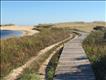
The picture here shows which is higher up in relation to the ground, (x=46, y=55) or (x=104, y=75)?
(x=104, y=75)

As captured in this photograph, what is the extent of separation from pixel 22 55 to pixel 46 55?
2698 millimetres

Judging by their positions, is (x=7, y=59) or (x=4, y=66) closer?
(x=4, y=66)

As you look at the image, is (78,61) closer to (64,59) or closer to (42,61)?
(64,59)

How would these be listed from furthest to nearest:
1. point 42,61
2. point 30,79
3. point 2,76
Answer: point 42,61
point 2,76
point 30,79

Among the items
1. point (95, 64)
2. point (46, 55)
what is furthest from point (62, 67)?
point (46, 55)

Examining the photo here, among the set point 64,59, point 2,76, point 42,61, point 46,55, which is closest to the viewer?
point 2,76

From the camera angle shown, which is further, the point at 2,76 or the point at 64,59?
the point at 64,59

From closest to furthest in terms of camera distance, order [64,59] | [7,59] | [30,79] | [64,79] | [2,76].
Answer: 1. [64,79]
2. [30,79]
3. [2,76]
4. [64,59]
5. [7,59]

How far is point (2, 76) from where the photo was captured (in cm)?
1577

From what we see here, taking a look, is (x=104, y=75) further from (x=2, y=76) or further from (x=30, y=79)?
(x=2, y=76)

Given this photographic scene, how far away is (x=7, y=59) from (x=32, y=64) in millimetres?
1347

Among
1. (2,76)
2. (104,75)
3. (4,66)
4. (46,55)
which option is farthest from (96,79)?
(46,55)

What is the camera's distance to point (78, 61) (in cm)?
1614

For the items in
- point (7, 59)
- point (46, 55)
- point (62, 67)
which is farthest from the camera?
point (46, 55)
